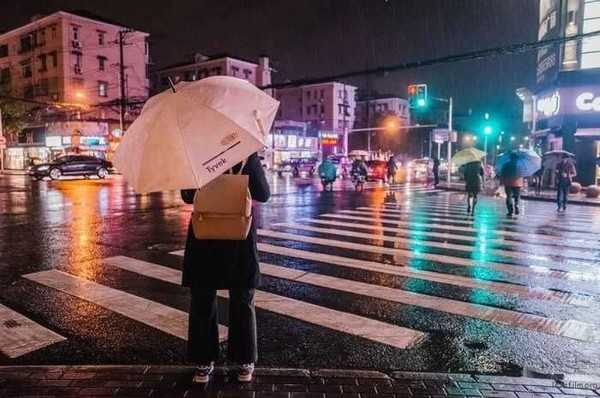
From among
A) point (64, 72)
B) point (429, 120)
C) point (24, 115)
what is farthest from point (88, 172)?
point (429, 120)

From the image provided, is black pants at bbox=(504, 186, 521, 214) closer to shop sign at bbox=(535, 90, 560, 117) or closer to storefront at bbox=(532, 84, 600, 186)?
storefront at bbox=(532, 84, 600, 186)

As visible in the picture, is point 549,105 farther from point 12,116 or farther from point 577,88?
point 12,116

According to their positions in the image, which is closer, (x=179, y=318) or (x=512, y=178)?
(x=179, y=318)

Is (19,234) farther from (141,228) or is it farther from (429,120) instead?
(429,120)

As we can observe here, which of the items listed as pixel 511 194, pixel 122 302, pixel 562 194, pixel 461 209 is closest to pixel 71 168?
pixel 461 209

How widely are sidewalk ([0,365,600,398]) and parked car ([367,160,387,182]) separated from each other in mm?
33117

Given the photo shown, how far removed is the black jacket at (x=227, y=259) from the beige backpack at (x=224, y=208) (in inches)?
5.6

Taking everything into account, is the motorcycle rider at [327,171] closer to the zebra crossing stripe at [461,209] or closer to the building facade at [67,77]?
the zebra crossing stripe at [461,209]

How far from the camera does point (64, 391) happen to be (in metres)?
3.75

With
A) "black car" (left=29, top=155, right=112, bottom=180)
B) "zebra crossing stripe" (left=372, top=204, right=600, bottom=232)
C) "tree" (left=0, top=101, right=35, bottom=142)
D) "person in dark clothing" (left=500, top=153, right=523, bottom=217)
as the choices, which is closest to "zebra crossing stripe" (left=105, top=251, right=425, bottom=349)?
"zebra crossing stripe" (left=372, top=204, right=600, bottom=232)

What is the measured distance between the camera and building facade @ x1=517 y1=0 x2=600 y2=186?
89.8ft

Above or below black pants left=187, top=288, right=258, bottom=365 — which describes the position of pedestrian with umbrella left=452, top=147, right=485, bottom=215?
above

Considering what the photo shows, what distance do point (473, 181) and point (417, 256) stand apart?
28.1ft

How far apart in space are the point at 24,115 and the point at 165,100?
188 ft
